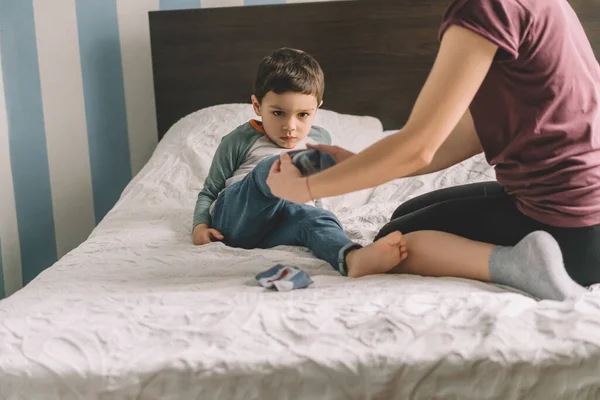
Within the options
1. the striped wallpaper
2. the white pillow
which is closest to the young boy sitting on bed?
the white pillow

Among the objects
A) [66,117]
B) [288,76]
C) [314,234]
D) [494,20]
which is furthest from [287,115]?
[66,117]

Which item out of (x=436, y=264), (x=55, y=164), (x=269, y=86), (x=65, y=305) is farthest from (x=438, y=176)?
(x=55, y=164)

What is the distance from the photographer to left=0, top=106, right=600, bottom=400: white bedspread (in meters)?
0.85

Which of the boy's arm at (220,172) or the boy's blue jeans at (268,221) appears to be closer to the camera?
the boy's blue jeans at (268,221)

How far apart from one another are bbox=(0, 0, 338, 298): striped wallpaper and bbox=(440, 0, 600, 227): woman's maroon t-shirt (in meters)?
1.60

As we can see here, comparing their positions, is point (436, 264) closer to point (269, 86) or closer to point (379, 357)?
point (379, 357)

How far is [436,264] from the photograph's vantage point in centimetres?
115

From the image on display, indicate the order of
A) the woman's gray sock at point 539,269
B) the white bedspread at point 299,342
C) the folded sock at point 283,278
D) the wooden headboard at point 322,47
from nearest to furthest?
the white bedspread at point 299,342 → the woman's gray sock at point 539,269 → the folded sock at point 283,278 → the wooden headboard at point 322,47

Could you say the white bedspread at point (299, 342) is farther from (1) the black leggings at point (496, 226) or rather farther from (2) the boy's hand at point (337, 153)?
(2) the boy's hand at point (337, 153)

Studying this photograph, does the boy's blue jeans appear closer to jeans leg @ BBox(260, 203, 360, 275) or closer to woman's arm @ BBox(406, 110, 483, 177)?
jeans leg @ BBox(260, 203, 360, 275)

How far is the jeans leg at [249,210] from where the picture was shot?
139 centimetres

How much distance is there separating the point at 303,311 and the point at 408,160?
0.86 feet

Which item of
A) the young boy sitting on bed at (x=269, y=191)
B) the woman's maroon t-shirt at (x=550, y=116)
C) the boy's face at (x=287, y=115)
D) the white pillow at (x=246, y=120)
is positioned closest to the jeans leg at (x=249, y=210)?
the young boy sitting on bed at (x=269, y=191)

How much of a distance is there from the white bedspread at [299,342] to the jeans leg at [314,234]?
11 centimetres
